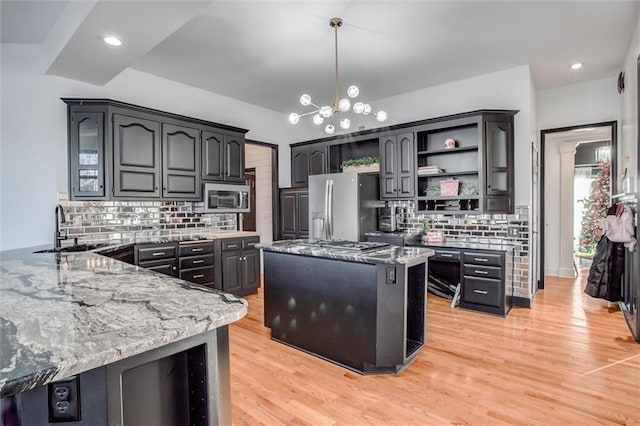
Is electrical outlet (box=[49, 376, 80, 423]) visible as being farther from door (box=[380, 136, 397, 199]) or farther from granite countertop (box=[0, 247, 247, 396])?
door (box=[380, 136, 397, 199])

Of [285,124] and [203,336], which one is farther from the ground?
[285,124]

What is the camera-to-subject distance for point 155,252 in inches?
148

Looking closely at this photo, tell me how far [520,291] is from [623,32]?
2.91 metres

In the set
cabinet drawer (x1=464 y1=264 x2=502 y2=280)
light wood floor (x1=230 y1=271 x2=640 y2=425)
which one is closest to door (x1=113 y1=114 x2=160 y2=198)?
light wood floor (x1=230 y1=271 x2=640 y2=425)

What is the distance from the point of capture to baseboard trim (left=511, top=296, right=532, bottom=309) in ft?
13.4

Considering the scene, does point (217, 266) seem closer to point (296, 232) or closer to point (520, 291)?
point (296, 232)

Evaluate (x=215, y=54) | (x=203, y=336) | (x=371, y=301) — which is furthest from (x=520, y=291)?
(x=215, y=54)

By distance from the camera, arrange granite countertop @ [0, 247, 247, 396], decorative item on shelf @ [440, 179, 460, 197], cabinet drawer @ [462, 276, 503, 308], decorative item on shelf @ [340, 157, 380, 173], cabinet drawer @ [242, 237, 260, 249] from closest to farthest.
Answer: granite countertop @ [0, 247, 247, 396] < cabinet drawer @ [462, 276, 503, 308] < decorative item on shelf @ [440, 179, 460, 197] < cabinet drawer @ [242, 237, 260, 249] < decorative item on shelf @ [340, 157, 380, 173]

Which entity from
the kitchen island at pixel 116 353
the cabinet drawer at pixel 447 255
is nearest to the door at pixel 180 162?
the kitchen island at pixel 116 353

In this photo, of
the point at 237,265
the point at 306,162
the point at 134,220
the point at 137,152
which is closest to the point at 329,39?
the point at 137,152

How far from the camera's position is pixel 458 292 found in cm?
421

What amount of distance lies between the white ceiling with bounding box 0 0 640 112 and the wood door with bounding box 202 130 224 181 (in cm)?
74

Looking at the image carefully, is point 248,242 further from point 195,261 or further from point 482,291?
point 482,291

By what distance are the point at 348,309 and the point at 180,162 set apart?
2.93m
